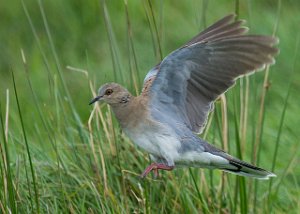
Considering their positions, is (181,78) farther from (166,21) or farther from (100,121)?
(166,21)

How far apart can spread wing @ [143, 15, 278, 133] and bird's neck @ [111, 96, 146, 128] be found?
0.08 metres

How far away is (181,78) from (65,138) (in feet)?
4.20

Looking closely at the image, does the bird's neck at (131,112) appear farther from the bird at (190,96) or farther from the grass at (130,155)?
the grass at (130,155)

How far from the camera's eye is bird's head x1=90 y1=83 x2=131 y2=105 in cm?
683

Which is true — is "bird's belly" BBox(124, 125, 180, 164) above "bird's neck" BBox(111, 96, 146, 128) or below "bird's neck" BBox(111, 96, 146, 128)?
below

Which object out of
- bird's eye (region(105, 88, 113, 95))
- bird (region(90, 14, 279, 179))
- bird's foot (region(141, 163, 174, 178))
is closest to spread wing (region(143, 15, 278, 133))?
bird (region(90, 14, 279, 179))

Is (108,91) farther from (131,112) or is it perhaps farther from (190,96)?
(190,96)

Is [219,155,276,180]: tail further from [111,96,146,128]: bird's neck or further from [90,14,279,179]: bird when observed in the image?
[111,96,146,128]: bird's neck

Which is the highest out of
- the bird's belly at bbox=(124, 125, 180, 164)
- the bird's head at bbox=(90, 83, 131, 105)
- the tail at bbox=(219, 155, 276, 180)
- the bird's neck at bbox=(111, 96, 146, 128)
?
the bird's head at bbox=(90, 83, 131, 105)

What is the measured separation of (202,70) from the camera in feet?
22.3

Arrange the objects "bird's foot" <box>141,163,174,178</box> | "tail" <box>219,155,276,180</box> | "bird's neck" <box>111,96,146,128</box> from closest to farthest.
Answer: "bird's foot" <box>141,163,174,178</box>
"tail" <box>219,155,276,180</box>
"bird's neck" <box>111,96,146,128</box>

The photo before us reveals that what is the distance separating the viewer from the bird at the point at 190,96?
649 cm

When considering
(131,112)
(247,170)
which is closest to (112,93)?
(131,112)

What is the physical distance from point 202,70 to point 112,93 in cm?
62
